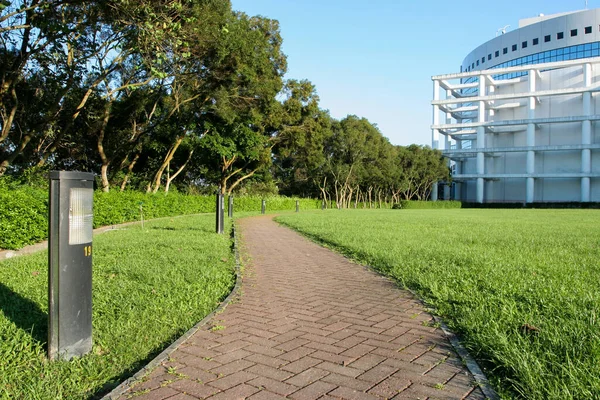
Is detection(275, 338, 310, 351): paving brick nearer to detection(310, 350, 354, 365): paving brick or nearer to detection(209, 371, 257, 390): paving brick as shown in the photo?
detection(310, 350, 354, 365): paving brick

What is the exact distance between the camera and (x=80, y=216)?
11.4 feet

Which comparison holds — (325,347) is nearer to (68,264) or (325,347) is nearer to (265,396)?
(265,396)

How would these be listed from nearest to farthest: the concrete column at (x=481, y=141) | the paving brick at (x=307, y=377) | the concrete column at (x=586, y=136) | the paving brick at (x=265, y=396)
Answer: the paving brick at (x=265, y=396) < the paving brick at (x=307, y=377) < the concrete column at (x=586, y=136) < the concrete column at (x=481, y=141)

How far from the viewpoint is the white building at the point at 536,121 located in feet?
212

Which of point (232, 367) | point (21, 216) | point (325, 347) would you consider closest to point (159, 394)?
point (232, 367)

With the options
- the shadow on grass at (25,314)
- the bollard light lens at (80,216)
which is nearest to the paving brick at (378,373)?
the bollard light lens at (80,216)

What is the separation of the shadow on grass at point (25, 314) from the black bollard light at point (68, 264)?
1.83 feet

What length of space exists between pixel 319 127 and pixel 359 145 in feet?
52.0

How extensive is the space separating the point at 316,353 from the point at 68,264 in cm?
204

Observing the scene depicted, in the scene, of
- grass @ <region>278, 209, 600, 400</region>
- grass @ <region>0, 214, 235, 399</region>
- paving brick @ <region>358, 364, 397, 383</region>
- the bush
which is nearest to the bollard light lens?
grass @ <region>0, 214, 235, 399</region>

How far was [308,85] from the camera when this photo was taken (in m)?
33.7

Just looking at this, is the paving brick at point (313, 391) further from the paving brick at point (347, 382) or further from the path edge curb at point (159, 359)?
the path edge curb at point (159, 359)

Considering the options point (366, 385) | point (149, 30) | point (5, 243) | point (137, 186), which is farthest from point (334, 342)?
point (137, 186)

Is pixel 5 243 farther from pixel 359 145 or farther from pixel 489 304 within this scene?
pixel 359 145
